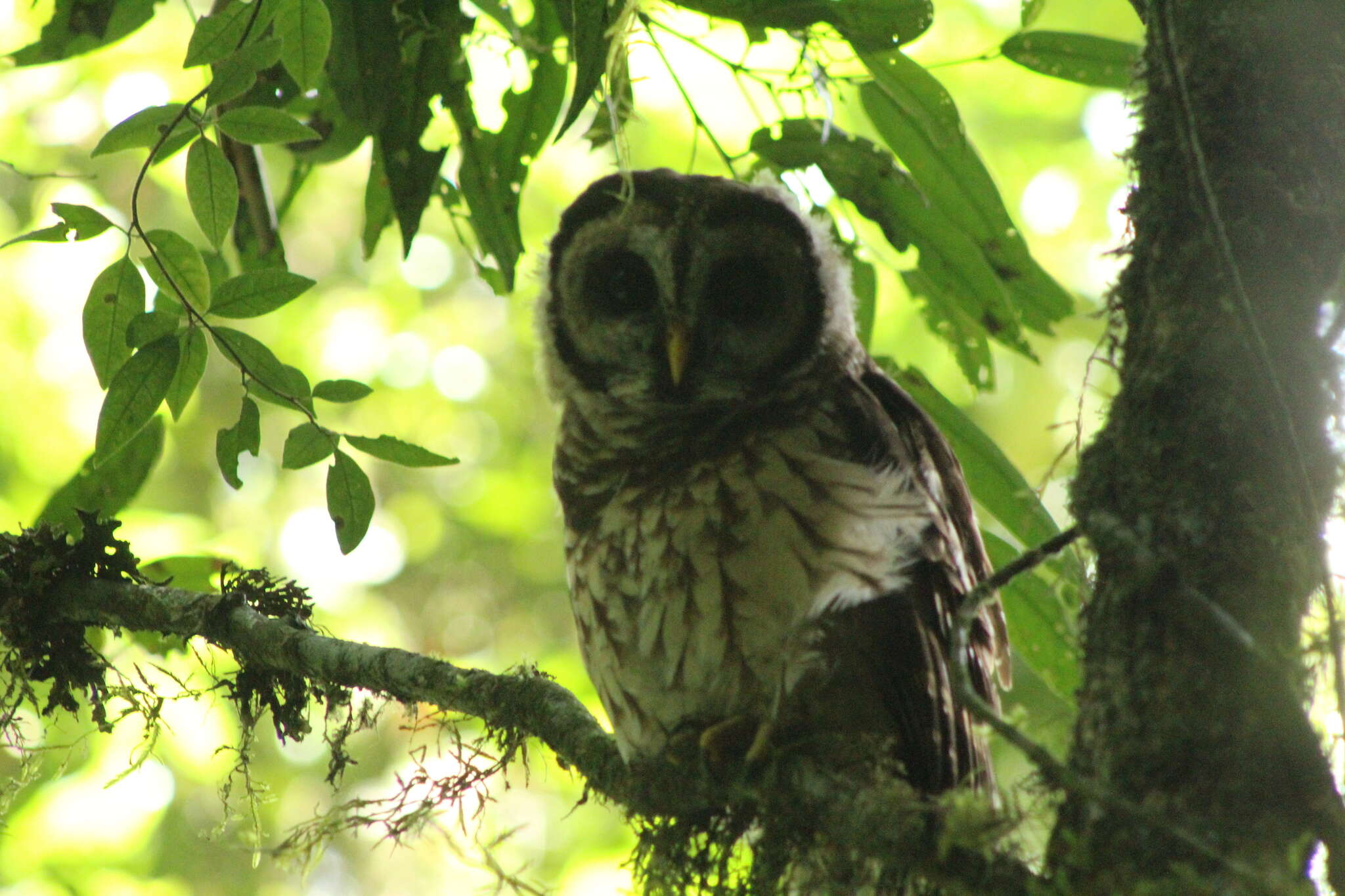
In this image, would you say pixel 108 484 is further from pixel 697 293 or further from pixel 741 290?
pixel 741 290

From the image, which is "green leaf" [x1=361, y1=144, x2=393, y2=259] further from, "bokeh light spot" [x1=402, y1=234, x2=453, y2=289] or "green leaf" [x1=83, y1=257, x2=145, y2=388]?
"bokeh light spot" [x1=402, y1=234, x2=453, y2=289]

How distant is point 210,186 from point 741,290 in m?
1.28

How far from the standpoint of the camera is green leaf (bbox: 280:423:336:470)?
7.18 ft

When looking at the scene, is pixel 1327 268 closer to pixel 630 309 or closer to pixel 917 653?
pixel 917 653

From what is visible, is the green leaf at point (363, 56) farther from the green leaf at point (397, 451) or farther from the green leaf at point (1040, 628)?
the green leaf at point (1040, 628)

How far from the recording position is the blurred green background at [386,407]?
538 centimetres

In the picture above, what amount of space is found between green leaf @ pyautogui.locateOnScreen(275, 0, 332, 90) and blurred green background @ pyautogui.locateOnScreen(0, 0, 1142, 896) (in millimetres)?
2288

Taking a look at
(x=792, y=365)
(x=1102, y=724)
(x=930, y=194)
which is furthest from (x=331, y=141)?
(x=1102, y=724)

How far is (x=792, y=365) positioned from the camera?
8.90 feet

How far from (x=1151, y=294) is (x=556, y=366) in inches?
72.2

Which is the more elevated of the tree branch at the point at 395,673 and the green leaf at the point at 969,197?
the green leaf at the point at 969,197

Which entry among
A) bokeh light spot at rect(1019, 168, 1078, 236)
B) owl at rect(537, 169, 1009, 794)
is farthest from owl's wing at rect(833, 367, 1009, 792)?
bokeh light spot at rect(1019, 168, 1078, 236)

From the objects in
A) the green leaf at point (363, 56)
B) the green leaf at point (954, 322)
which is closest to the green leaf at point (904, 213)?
the green leaf at point (954, 322)

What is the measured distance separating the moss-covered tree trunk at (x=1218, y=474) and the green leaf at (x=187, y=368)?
146 cm
